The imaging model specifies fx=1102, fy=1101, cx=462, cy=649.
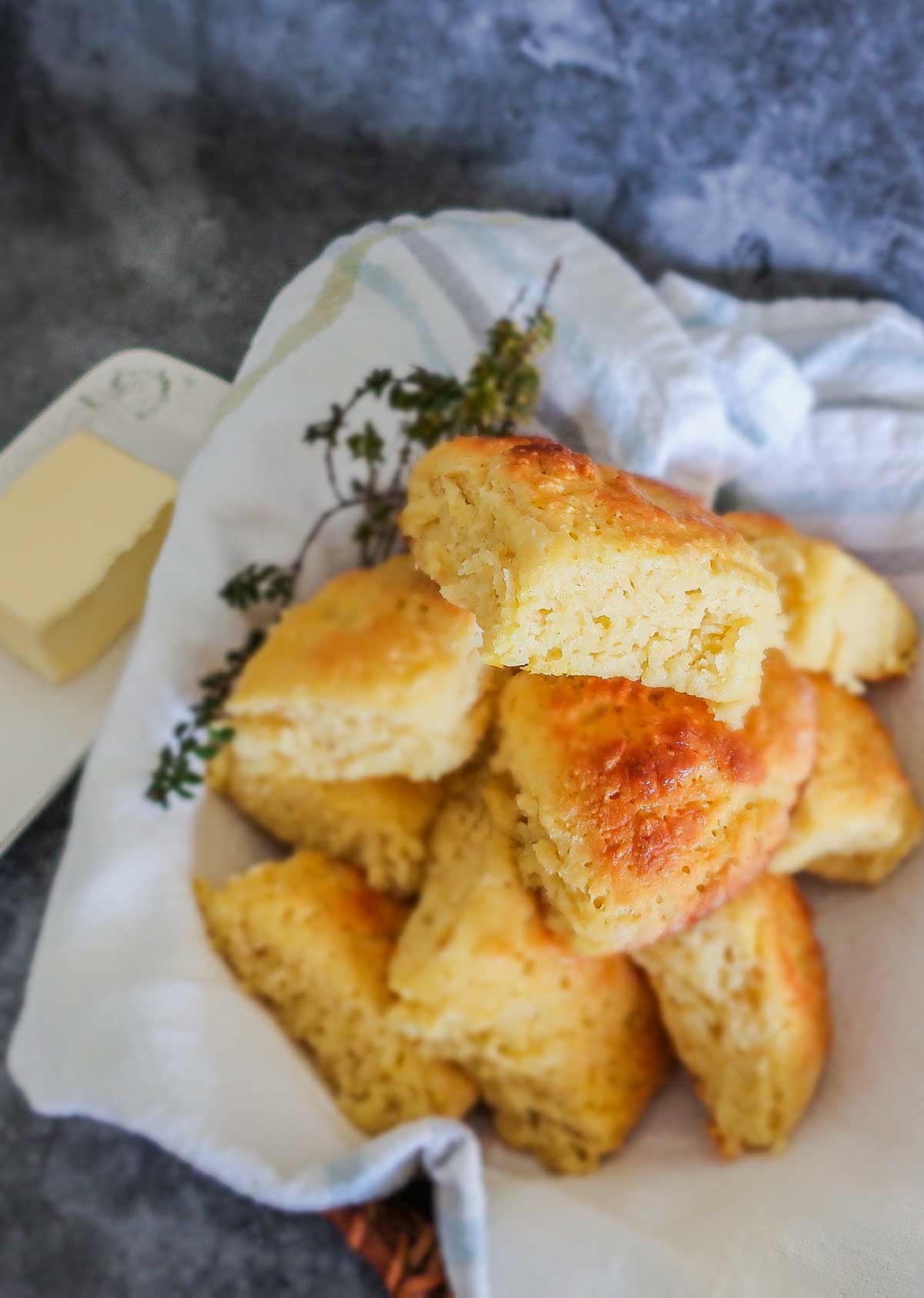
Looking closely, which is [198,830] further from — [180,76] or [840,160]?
[840,160]

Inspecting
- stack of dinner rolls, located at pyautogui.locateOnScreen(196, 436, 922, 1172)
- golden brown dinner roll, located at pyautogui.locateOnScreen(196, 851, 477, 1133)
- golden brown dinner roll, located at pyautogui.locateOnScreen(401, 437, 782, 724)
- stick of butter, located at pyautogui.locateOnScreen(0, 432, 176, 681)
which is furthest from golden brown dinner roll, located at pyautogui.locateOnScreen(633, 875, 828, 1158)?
stick of butter, located at pyautogui.locateOnScreen(0, 432, 176, 681)

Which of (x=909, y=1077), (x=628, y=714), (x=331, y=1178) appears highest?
(x=628, y=714)

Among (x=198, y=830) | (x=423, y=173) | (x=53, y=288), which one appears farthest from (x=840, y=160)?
(x=198, y=830)

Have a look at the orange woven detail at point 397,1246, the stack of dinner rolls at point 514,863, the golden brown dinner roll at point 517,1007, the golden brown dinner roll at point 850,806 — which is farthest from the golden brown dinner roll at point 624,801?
the orange woven detail at point 397,1246

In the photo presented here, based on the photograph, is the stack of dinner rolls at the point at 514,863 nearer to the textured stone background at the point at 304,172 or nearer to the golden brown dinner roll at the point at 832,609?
the golden brown dinner roll at the point at 832,609

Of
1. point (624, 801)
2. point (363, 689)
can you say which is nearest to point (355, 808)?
point (363, 689)

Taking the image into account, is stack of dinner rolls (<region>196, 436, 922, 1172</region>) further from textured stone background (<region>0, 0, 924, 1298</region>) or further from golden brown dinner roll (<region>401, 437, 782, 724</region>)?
textured stone background (<region>0, 0, 924, 1298</region>)
